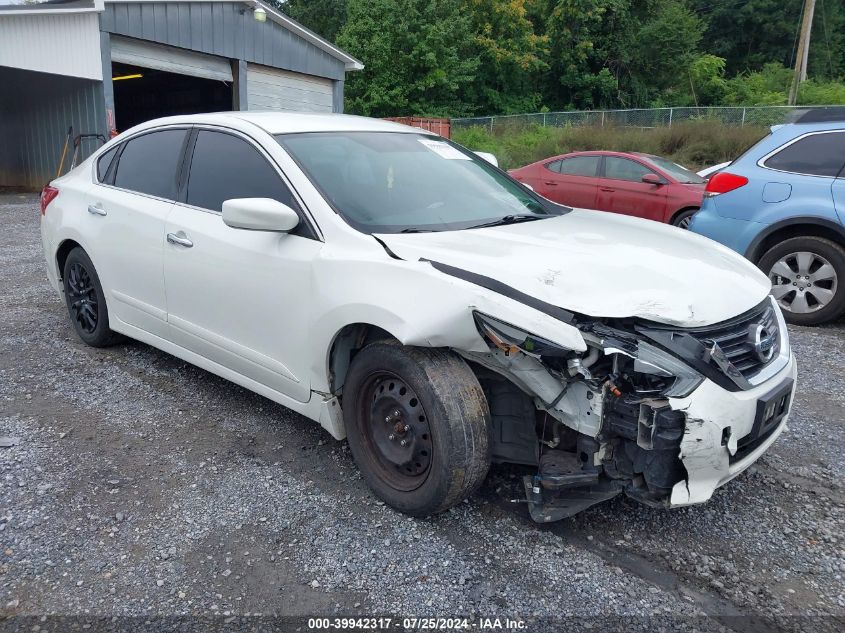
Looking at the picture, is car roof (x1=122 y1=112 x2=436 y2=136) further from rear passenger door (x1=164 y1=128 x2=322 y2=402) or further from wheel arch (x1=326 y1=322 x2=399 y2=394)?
wheel arch (x1=326 y1=322 x2=399 y2=394)

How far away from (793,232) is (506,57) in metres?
30.2

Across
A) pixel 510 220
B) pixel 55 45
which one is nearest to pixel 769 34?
pixel 55 45

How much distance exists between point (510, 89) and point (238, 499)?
3582 cm

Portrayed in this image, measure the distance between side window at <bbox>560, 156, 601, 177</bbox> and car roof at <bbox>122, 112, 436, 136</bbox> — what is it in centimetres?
745

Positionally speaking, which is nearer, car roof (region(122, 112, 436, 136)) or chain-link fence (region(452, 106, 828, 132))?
car roof (region(122, 112, 436, 136))

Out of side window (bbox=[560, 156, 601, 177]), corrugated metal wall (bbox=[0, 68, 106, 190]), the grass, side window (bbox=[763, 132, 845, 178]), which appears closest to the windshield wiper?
side window (bbox=[763, 132, 845, 178])

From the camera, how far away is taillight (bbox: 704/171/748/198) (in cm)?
610

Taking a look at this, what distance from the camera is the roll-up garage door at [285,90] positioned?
17.3m

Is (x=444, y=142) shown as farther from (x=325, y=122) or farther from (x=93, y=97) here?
(x=93, y=97)

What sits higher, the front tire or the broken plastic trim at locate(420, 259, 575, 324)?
the broken plastic trim at locate(420, 259, 575, 324)

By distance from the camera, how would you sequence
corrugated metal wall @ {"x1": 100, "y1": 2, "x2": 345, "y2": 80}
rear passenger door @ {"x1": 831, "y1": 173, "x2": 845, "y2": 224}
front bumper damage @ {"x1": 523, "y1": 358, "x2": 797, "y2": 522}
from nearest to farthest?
front bumper damage @ {"x1": 523, "y1": 358, "x2": 797, "y2": 522}, rear passenger door @ {"x1": 831, "y1": 173, "x2": 845, "y2": 224}, corrugated metal wall @ {"x1": 100, "y1": 2, "x2": 345, "y2": 80}

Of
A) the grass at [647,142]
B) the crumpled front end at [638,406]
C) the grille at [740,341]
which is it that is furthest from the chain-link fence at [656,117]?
the crumpled front end at [638,406]

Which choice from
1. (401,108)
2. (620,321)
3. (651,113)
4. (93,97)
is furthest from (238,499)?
(401,108)

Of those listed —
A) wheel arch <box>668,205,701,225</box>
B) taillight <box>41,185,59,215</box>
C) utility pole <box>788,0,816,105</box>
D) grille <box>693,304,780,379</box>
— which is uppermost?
utility pole <box>788,0,816,105</box>
